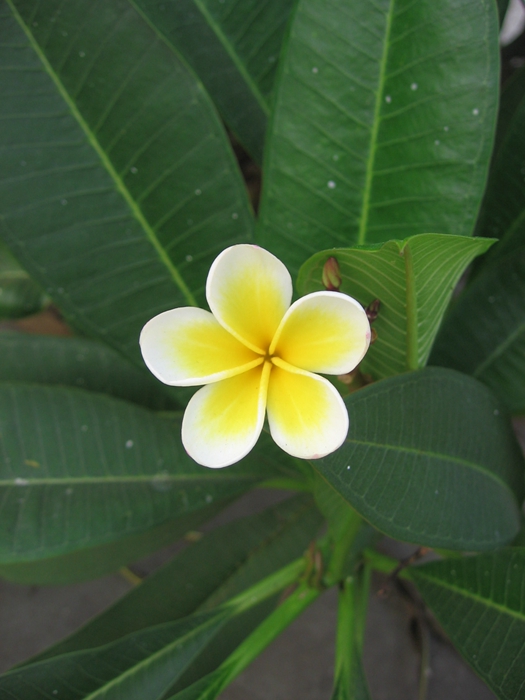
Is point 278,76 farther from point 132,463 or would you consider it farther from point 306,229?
point 132,463

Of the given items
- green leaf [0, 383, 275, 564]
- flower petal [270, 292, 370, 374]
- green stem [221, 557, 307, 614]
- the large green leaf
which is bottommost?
green stem [221, 557, 307, 614]

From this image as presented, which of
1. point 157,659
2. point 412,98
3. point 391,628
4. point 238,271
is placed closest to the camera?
point 238,271

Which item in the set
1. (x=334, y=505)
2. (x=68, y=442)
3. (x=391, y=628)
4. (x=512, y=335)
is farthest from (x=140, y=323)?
(x=391, y=628)

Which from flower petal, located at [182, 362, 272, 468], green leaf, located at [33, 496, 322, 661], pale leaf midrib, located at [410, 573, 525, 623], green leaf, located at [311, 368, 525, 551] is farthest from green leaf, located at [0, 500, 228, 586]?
flower petal, located at [182, 362, 272, 468]

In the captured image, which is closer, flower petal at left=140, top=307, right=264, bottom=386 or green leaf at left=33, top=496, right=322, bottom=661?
flower petal at left=140, top=307, right=264, bottom=386

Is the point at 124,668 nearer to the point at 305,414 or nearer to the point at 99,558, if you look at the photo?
the point at 99,558

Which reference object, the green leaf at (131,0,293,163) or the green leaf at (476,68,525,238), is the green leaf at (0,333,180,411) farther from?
the green leaf at (476,68,525,238)

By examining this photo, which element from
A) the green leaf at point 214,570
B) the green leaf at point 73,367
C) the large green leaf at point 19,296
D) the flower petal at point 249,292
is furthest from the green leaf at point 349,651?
the large green leaf at point 19,296
